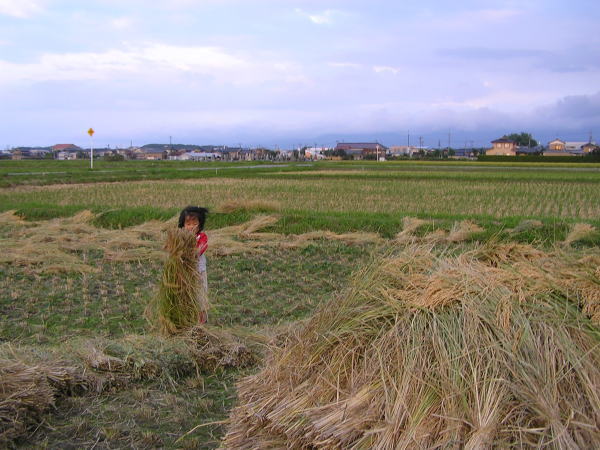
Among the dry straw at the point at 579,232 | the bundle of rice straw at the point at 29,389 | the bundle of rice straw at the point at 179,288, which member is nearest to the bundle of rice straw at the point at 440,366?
the bundle of rice straw at the point at 29,389

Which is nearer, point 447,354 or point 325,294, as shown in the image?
point 447,354

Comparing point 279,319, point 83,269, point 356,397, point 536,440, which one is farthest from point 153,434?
point 83,269

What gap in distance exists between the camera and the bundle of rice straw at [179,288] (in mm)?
4930

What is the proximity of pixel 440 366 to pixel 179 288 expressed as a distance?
9.47ft

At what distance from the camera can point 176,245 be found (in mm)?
4914

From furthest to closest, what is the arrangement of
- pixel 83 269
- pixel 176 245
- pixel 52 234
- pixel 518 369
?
pixel 52 234 < pixel 83 269 < pixel 176 245 < pixel 518 369

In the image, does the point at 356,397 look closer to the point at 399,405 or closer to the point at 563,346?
the point at 399,405

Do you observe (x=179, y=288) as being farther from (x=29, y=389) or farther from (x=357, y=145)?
(x=357, y=145)

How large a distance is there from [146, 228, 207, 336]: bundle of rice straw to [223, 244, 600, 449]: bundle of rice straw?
6.19 feet

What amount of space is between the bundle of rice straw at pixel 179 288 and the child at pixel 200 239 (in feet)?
0.11

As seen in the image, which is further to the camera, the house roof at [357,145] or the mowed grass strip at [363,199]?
the house roof at [357,145]

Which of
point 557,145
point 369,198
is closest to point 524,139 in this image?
point 557,145

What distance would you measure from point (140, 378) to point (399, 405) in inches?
92.5

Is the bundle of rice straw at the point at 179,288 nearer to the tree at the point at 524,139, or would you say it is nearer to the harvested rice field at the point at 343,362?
the harvested rice field at the point at 343,362
